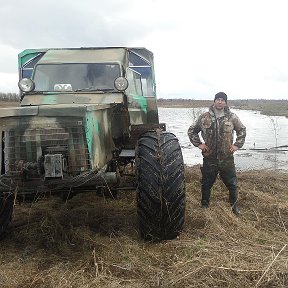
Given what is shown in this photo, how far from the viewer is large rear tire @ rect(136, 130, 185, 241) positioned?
16.7 feet

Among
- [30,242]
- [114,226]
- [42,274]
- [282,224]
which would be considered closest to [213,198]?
[282,224]

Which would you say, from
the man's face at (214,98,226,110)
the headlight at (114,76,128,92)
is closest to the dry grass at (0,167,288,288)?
the man's face at (214,98,226,110)

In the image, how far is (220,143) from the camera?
6.77 metres

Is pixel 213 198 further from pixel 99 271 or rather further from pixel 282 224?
pixel 99 271

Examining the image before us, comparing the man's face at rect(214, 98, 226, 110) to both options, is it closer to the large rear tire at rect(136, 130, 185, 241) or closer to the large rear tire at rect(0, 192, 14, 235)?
the large rear tire at rect(136, 130, 185, 241)

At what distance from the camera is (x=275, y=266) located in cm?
419

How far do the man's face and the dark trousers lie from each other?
79 centimetres

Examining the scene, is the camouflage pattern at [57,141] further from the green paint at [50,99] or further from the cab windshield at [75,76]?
the cab windshield at [75,76]

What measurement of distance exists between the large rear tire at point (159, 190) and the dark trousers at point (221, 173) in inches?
65.7

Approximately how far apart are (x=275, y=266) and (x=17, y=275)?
248 cm

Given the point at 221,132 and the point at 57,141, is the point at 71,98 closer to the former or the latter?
the point at 57,141

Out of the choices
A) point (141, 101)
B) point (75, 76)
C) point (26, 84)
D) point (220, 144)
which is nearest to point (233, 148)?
point (220, 144)

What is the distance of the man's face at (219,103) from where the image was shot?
6.79 metres

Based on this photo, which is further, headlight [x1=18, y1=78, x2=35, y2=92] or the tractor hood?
headlight [x1=18, y1=78, x2=35, y2=92]
